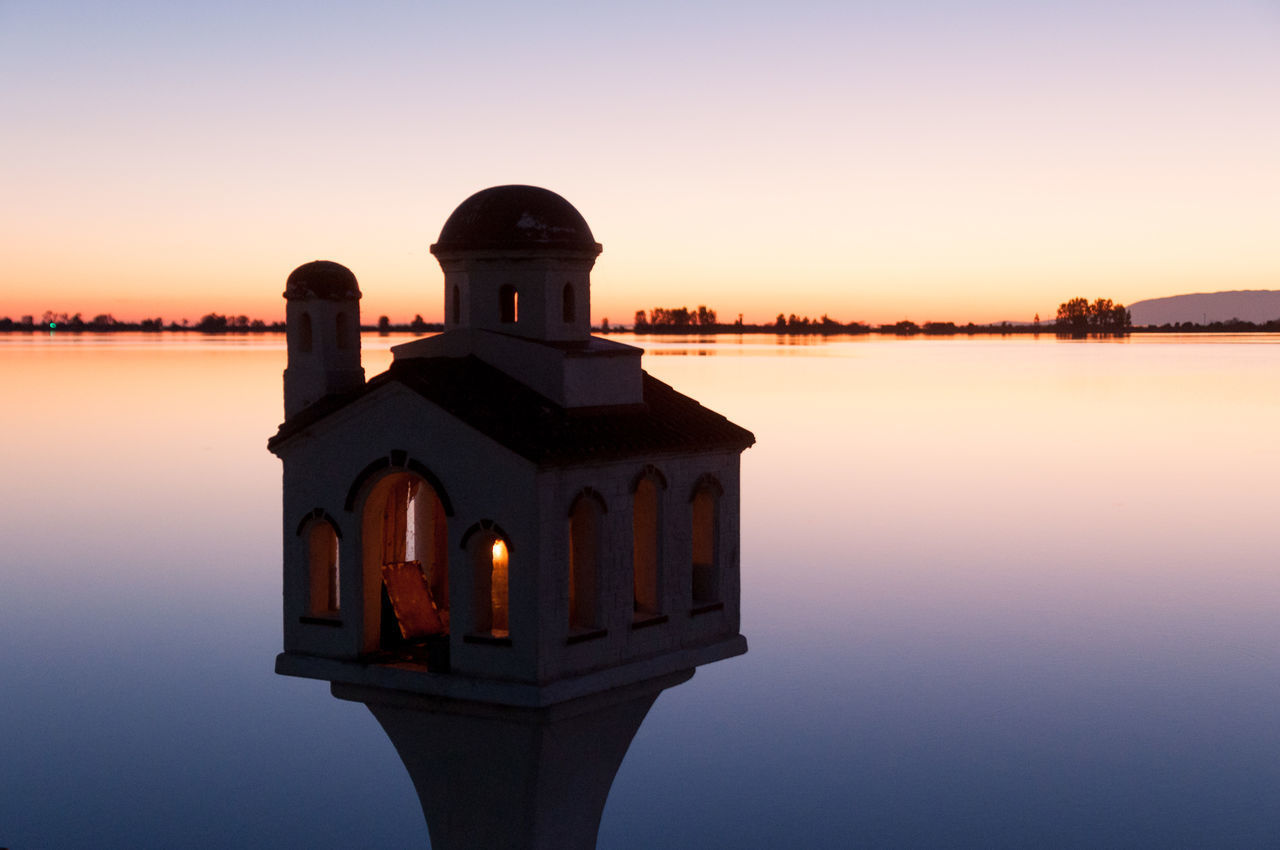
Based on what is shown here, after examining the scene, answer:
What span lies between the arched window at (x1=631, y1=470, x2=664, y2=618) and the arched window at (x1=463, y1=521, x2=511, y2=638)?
8.11 feet

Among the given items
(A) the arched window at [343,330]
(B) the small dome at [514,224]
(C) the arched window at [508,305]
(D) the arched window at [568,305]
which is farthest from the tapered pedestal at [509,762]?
(B) the small dome at [514,224]

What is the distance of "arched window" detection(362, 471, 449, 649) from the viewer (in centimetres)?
2234

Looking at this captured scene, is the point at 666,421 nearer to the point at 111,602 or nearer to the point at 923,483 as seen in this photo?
the point at 111,602

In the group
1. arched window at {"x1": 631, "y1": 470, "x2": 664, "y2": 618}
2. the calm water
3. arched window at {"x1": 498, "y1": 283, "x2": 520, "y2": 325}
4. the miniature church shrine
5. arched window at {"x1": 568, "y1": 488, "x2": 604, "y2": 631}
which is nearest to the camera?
the miniature church shrine

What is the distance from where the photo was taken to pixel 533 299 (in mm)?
23266

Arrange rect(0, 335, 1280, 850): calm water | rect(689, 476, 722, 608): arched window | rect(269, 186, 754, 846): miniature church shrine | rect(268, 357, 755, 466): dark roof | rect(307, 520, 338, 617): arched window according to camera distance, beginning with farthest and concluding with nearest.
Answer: rect(0, 335, 1280, 850): calm water, rect(689, 476, 722, 608): arched window, rect(307, 520, 338, 617): arched window, rect(269, 186, 754, 846): miniature church shrine, rect(268, 357, 755, 466): dark roof

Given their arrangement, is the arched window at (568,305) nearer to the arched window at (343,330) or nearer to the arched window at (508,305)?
the arched window at (508,305)

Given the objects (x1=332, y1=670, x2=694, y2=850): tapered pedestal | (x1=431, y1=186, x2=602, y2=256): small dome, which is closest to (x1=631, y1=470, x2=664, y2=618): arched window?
(x1=332, y1=670, x2=694, y2=850): tapered pedestal

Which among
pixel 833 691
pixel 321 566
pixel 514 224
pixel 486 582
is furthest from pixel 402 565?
pixel 833 691

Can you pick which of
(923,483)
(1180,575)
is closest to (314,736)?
(1180,575)

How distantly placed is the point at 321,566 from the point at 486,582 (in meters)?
3.58

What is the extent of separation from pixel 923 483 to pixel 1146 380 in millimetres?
120825

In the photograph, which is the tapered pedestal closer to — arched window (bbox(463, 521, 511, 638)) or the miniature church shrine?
the miniature church shrine

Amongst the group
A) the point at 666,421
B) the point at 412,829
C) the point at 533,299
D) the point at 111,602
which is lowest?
the point at 412,829
